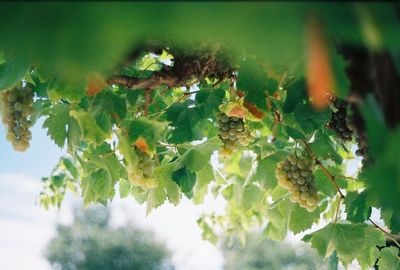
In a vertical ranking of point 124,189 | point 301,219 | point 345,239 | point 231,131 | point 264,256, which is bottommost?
point 345,239

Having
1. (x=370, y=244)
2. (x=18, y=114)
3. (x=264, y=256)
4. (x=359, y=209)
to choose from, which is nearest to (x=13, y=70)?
(x=18, y=114)

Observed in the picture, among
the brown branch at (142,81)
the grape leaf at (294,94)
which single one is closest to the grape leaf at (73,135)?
the brown branch at (142,81)

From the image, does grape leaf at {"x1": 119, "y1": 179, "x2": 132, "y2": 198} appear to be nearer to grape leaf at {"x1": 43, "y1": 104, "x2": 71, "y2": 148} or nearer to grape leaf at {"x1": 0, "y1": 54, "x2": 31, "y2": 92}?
grape leaf at {"x1": 43, "y1": 104, "x2": 71, "y2": 148}

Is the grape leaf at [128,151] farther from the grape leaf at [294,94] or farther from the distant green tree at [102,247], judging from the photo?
the distant green tree at [102,247]

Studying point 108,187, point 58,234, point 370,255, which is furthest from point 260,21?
point 58,234

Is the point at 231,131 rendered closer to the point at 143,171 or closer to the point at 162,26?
the point at 143,171

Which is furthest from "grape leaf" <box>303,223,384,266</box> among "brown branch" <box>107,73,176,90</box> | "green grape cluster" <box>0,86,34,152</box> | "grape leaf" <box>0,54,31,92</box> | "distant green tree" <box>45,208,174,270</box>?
"distant green tree" <box>45,208,174,270</box>
